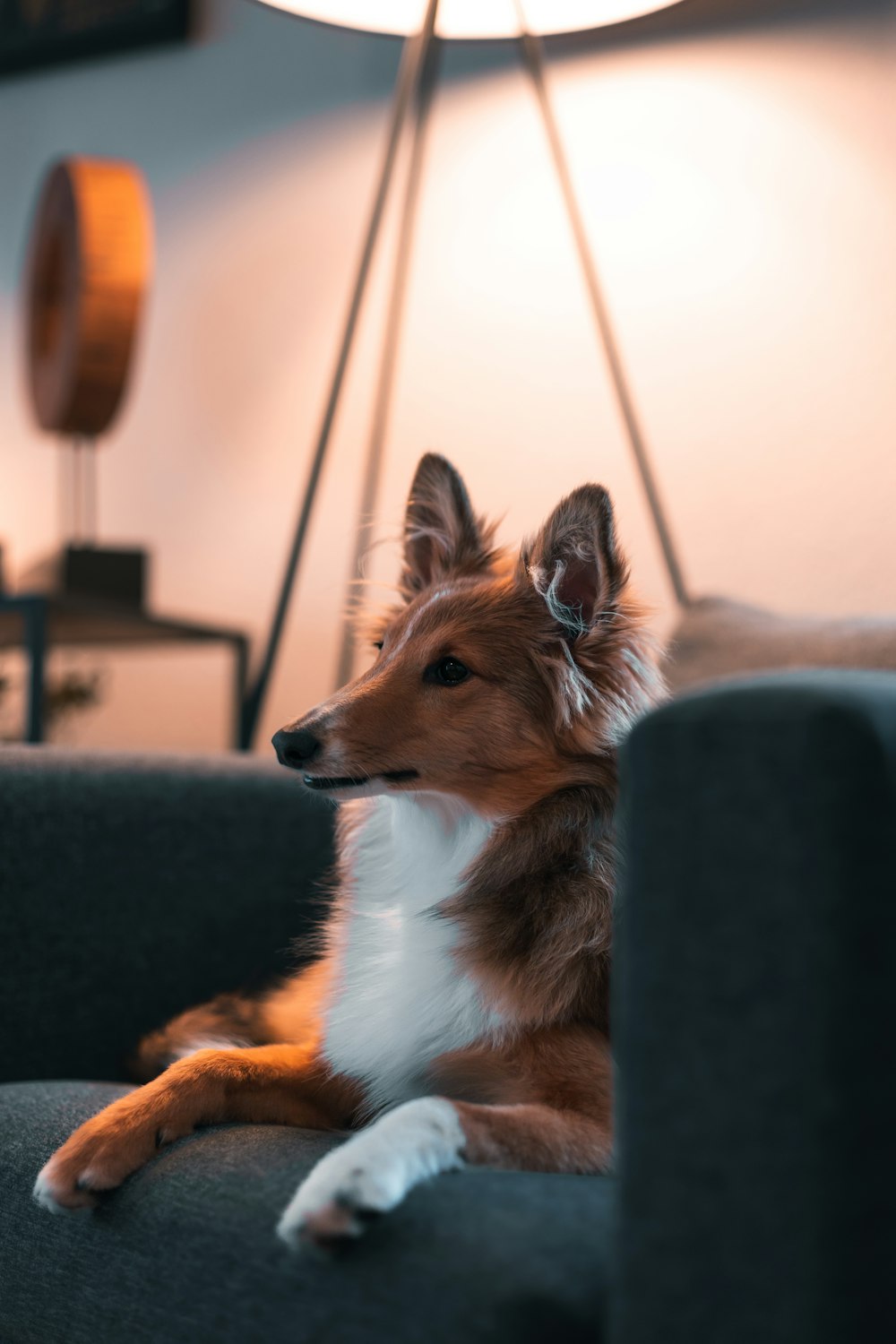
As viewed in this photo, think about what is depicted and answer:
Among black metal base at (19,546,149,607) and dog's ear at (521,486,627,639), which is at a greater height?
black metal base at (19,546,149,607)

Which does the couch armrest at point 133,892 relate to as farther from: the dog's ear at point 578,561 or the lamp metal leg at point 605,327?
the lamp metal leg at point 605,327

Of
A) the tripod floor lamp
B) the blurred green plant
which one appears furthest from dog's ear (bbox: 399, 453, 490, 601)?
the blurred green plant

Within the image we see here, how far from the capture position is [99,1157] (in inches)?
42.3

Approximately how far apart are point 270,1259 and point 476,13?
221 cm

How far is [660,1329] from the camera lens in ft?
2.52

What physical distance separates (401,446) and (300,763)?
5.40ft

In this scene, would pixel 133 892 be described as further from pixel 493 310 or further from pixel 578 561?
pixel 493 310

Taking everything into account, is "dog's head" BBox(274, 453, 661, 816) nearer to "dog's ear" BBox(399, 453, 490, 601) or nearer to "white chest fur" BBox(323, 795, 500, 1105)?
"white chest fur" BBox(323, 795, 500, 1105)

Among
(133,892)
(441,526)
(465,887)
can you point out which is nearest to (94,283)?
(441,526)

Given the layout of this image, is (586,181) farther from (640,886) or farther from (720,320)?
(640,886)

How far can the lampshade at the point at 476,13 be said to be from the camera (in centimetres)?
209

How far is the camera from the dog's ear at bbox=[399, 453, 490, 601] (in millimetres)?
1590

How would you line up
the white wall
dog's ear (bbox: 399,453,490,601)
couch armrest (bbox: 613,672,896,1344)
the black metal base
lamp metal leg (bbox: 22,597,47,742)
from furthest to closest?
the black metal base → lamp metal leg (bbox: 22,597,47,742) → the white wall → dog's ear (bbox: 399,453,490,601) → couch armrest (bbox: 613,672,896,1344)

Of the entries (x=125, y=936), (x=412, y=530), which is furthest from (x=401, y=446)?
(x=125, y=936)
